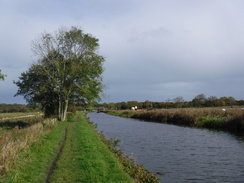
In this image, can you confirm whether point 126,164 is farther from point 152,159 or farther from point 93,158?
point 152,159

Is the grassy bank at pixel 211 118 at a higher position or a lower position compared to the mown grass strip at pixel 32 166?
higher

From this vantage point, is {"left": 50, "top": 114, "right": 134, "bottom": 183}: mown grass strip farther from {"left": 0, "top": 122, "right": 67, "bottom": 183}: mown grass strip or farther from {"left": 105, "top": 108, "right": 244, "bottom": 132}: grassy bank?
{"left": 105, "top": 108, "right": 244, "bottom": 132}: grassy bank

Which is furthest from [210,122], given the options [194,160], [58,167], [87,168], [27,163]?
[27,163]

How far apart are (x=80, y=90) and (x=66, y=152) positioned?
2213 cm

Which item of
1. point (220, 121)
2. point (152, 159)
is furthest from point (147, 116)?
point (152, 159)

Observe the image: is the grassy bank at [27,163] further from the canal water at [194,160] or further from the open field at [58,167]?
the canal water at [194,160]

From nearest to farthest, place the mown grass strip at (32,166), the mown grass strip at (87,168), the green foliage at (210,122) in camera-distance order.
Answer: the mown grass strip at (32,166) → the mown grass strip at (87,168) → the green foliage at (210,122)

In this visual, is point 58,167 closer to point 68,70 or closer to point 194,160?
point 194,160

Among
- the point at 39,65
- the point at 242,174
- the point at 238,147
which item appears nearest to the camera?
the point at 242,174

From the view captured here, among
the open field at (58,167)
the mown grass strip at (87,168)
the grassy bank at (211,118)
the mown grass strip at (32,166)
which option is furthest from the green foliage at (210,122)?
the mown grass strip at (32,166)

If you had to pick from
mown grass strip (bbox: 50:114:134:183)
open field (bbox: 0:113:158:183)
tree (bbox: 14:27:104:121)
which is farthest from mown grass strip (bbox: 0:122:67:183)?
tree (bbox: 14:27:104:121)

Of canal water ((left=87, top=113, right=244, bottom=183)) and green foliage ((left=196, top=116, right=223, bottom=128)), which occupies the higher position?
green foliage ((left=196, top=116, right=223, bottom=128))

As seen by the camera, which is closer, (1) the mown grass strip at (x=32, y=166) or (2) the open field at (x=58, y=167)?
(1) the mown grass strip at (x=32, y=166)

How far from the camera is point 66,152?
1395cm
